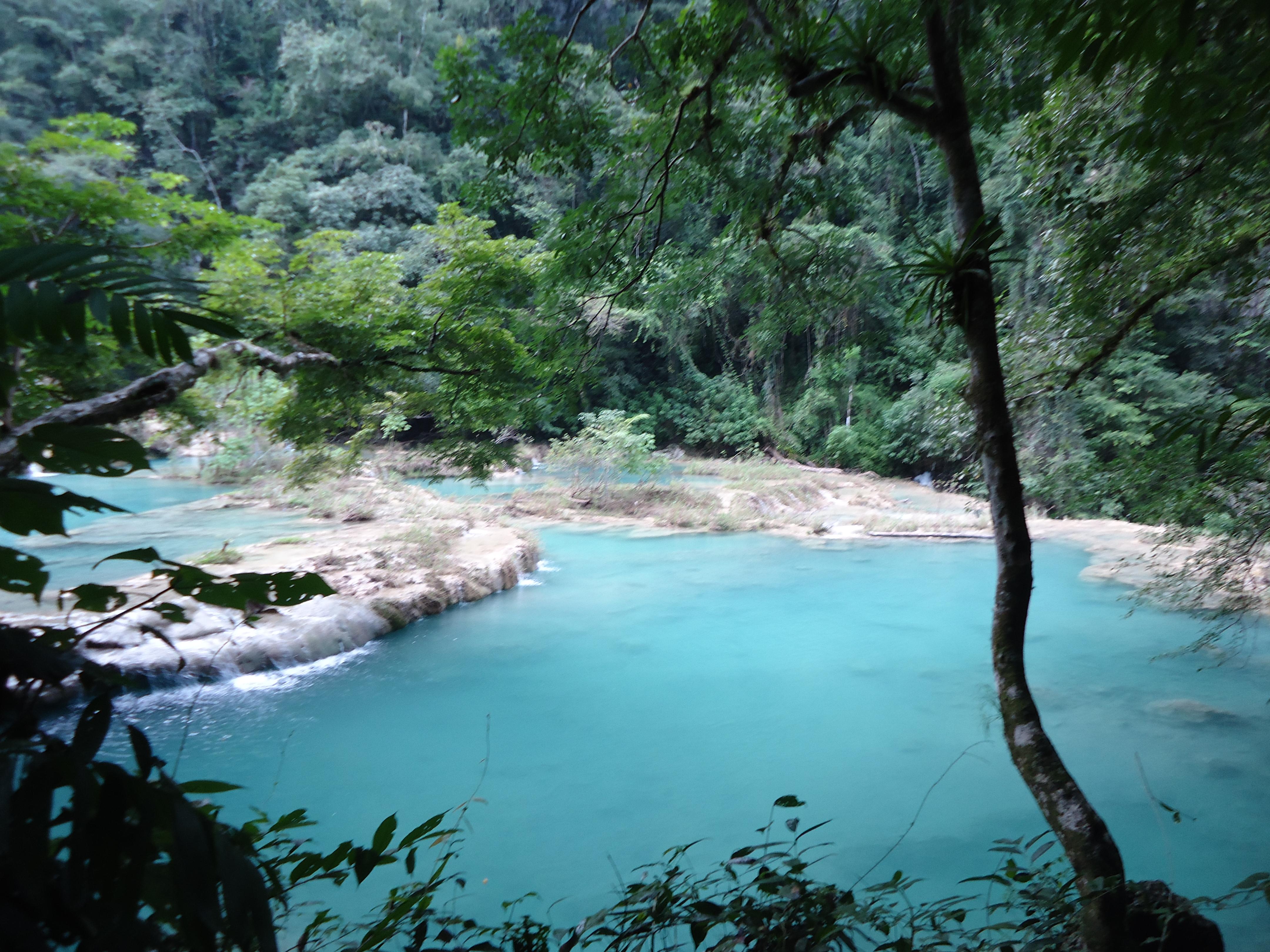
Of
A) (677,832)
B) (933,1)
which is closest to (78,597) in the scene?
(933,1)

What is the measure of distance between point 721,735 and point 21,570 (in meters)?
5.39

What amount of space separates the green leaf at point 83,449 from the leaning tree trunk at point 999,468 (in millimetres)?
2080

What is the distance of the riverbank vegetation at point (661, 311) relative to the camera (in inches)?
31.3

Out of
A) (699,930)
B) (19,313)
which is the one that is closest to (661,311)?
(699,930)

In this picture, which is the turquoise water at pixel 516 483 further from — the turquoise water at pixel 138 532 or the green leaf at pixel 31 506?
the green leaf at pixel 31 506

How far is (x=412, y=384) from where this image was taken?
19.6 ft

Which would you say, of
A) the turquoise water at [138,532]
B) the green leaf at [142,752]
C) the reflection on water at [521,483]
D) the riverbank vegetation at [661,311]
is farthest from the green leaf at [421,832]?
the reflection on water at [521,483]

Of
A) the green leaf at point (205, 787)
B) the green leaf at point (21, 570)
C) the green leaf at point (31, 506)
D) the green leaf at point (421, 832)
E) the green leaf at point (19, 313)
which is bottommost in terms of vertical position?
the green leaf at point (421, 832)

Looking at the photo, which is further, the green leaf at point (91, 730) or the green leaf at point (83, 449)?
the green leaf at point (83, 449)

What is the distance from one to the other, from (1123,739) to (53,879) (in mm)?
6603

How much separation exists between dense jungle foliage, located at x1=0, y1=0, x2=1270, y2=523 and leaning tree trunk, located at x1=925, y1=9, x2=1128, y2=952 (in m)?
0.15

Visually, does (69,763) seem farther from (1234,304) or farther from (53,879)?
(1234,304)

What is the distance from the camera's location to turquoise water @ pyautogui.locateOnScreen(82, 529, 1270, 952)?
4164 mm

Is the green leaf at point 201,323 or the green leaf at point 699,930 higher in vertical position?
the green leaf at point 201,323
